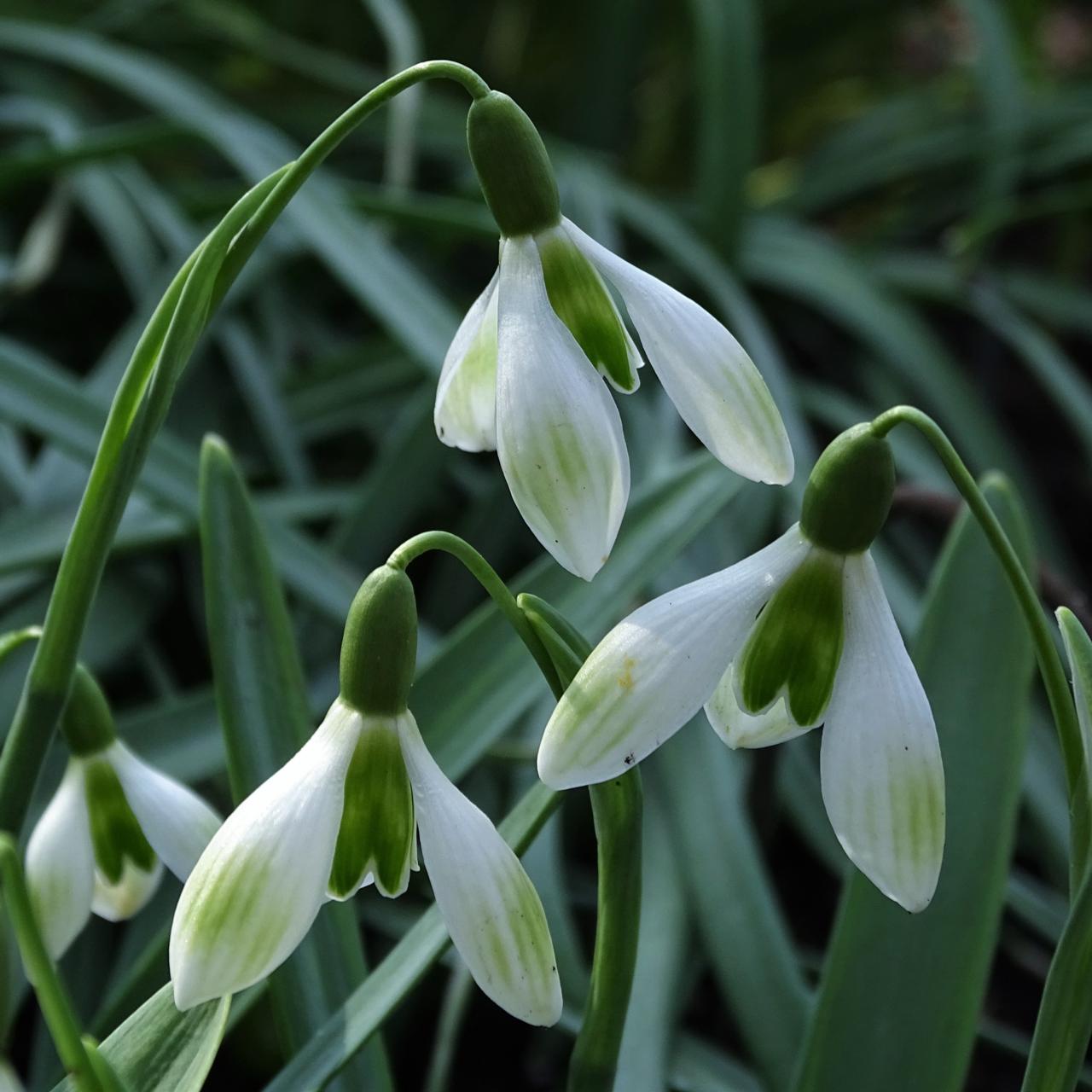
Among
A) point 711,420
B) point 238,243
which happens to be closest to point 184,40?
point 238,243

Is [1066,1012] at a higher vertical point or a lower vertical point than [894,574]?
lower

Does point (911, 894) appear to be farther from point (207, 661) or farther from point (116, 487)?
point (207, 661)

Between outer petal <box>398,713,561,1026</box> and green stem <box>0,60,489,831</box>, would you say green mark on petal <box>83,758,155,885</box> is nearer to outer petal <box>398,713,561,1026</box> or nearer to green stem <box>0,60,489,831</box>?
green stem <box>0,60,489,831</box>

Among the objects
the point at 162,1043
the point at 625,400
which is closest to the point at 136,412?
the point at 162,1043

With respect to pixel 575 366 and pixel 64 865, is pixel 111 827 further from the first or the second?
pixel 575 366

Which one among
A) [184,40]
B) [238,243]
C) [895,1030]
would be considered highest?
[184,40]

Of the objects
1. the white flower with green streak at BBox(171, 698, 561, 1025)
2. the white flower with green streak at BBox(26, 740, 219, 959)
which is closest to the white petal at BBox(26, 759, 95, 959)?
the white flower with green streak at BBox(26, 740, 219, 959)
